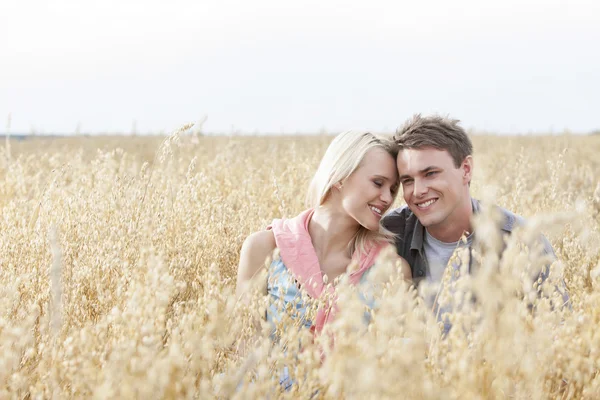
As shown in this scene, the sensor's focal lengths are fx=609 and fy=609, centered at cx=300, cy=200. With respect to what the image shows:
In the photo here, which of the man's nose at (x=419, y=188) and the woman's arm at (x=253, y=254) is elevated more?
the man's nose at (x=419, y=188)

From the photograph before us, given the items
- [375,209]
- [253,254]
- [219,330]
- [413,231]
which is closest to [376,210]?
[375,209]

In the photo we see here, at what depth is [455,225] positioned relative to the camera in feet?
9.95

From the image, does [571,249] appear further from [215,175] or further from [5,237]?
[215,175]

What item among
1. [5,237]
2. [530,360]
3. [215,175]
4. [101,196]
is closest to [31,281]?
[5,237]

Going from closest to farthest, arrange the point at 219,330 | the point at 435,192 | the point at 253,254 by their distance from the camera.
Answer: the point at 219,330 → the point at 253,254 → the point at 435,192

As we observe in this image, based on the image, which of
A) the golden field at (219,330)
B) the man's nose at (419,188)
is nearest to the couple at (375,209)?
the man's nose at (419,188)

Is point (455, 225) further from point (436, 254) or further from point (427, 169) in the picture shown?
point (427, 169)

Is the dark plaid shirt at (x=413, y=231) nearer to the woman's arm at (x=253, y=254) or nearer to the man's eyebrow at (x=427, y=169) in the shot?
the man's eyebrow at (x=427, y=169)

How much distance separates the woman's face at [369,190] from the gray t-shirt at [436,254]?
352 mm

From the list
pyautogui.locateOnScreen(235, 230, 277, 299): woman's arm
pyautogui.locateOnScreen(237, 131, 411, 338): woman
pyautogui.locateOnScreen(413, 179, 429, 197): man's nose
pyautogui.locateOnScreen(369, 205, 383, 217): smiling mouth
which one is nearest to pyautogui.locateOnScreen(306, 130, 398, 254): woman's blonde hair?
pyautogui.locateOnScreen(237, 131, 411, 338): woman

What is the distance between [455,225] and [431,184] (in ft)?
0.92

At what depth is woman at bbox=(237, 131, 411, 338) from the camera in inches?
111

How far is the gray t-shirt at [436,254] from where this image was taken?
2.94 meters

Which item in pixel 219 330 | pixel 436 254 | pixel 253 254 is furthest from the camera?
pixel 436 254
